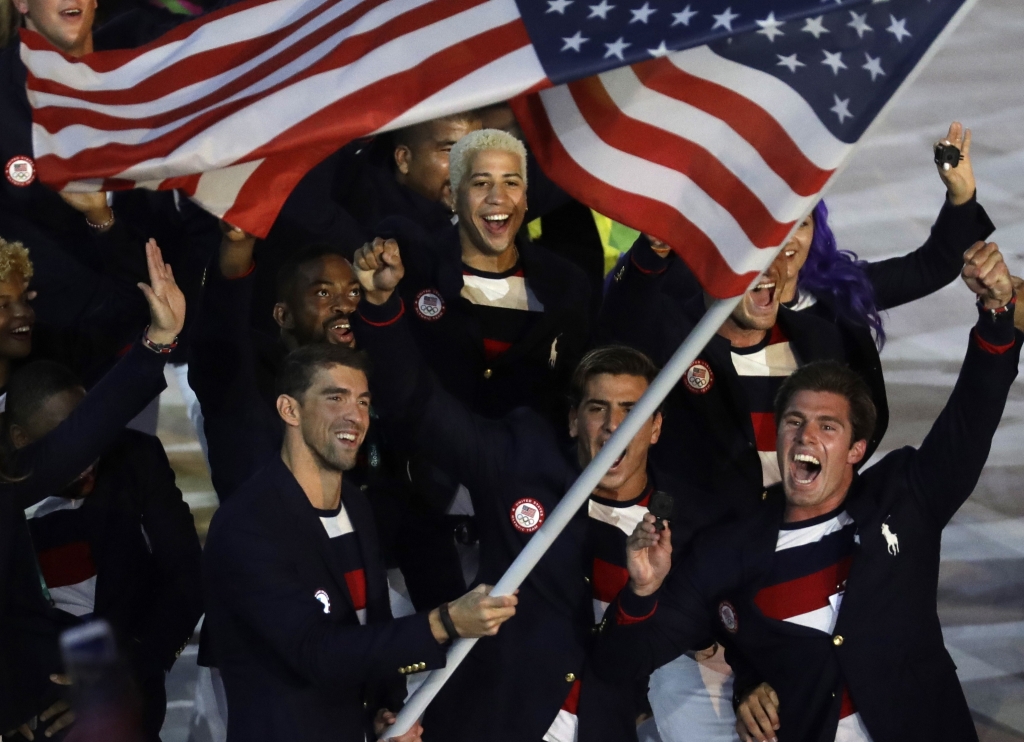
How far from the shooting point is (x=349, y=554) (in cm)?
431

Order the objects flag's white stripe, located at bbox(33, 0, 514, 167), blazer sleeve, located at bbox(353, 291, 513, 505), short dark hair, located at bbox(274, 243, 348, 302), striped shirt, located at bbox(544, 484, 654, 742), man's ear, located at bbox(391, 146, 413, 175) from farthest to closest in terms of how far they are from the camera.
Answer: man's ear, located at bbox(391, 146, 413, 175) < short dark hair, located at bbox(274, 243, 348, 302) < striped shirt, located at bbox(544, 484, 654, 742) < blazer sleeve, located at bbox(353, 291, 513, 505) < flag's white stripe, located at bbox(33, 0, 514, 167)

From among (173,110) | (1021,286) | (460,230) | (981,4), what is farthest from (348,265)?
(981,4)

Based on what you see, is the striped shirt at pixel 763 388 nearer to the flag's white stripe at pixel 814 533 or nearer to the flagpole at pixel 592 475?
the flag's white stripe at pixel 814 533

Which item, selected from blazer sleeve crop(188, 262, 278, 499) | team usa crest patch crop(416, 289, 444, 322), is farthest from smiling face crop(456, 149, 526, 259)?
blazer sleeve crop(188, 262, 278, 499)

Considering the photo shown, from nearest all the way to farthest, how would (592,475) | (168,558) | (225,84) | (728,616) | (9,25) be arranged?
(592,475) → (225,84) → (728,616) → (168,558) → (9,25)

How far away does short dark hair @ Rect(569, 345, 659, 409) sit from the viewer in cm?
454

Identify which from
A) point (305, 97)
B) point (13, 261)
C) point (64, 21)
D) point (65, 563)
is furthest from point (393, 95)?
point (64, 21)

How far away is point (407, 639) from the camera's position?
394cm

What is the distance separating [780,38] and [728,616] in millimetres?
1685

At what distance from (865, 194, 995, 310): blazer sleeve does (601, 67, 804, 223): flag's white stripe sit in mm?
1735

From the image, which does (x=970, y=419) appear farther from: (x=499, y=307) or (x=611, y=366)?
(x=499, y=307)

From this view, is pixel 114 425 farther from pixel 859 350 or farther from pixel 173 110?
pixel 859 350

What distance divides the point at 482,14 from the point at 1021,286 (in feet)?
5.41

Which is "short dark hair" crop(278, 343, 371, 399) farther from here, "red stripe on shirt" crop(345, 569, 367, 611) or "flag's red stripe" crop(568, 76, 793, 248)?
"flag's red stripe" crop(568, 76, 793, 248)
